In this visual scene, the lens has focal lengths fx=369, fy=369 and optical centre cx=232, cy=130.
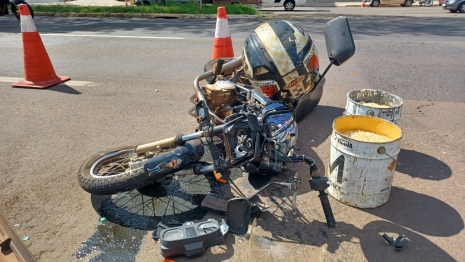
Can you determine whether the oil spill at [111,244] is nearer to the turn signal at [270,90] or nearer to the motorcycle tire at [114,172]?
the motorcycle tire at [114,172]

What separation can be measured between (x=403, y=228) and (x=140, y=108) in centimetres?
387

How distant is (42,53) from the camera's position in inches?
253

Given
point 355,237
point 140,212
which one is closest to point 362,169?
point 355,237

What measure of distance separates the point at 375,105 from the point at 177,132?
2.37m

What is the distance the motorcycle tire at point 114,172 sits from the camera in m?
3.00

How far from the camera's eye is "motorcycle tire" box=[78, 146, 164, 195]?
9.84 ft

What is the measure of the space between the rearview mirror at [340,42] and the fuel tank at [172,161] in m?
1.29

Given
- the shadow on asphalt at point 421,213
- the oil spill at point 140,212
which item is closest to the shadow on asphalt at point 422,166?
the shadow on asphalt at point 421,213

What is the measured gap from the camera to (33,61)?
637 cm

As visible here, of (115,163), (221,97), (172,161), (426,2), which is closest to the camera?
(172,161)

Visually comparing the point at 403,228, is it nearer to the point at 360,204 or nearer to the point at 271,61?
the point at 360,204

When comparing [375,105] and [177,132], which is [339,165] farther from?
[177,132]

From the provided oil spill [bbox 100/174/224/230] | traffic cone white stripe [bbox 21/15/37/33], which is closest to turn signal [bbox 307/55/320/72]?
oil spill [bbox 100/174/224/230]

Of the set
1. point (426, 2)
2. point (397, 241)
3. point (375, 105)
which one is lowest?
point (397, 241)
